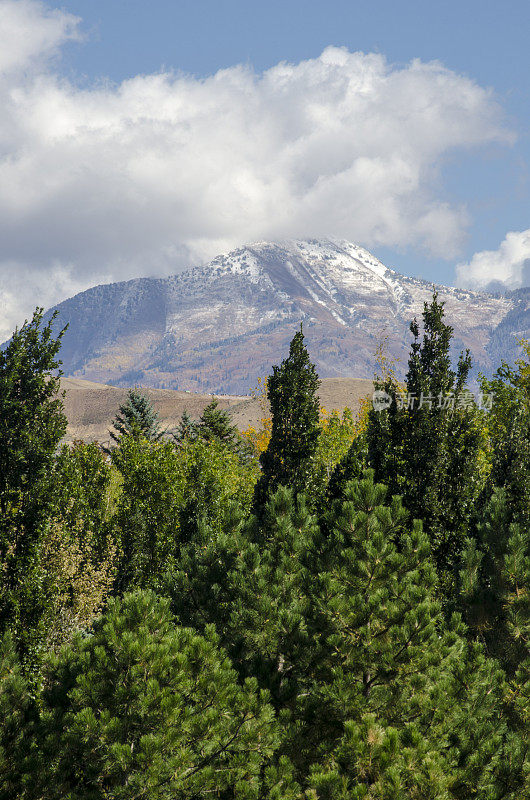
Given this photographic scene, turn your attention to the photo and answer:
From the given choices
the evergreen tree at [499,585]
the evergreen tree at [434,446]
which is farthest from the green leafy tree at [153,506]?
the evergreen tree at [499,585]

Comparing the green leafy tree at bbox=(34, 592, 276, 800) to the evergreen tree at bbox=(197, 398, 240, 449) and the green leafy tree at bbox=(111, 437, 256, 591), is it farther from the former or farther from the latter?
the evergreen tree at bbox=(197, 398, 240, 449)

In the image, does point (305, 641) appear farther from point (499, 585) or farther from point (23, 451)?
point (23, 451)

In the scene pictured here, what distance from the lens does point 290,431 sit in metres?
21.0

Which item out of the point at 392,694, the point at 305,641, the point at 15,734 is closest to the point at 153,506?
the point at 15,734

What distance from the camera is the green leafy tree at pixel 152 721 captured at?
31.0ft

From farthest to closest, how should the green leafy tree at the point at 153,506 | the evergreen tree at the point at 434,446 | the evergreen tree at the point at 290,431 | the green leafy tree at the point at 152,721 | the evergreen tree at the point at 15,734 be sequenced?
the green leafy tree at the point at 153,506, the evergreen tree at the point at 290,431, the evergreen tree at the point at 434,446, the evergreen tree at the point at 15,734, the green leafy tree at the point at 152,721

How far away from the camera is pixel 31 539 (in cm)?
1628

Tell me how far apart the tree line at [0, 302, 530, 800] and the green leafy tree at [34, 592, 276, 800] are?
0.03 metres

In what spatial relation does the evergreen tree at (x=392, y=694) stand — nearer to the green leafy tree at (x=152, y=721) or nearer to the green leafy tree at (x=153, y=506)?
the green leafy tree at (x=152, y=721)

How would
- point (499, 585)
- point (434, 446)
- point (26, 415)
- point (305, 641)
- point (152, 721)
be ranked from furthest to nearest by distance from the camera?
point (434, 446) → point (26, 415) → point (499, 585) → point (305, 641) → point (152, 721)

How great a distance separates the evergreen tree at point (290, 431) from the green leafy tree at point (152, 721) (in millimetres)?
10068

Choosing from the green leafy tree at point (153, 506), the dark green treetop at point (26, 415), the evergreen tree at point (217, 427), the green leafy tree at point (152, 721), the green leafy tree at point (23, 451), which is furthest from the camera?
the evergreen tree at point (217, 427)

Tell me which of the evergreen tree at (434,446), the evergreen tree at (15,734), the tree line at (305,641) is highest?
the evergreen tree at (434,446)

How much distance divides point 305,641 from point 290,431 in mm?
9785
